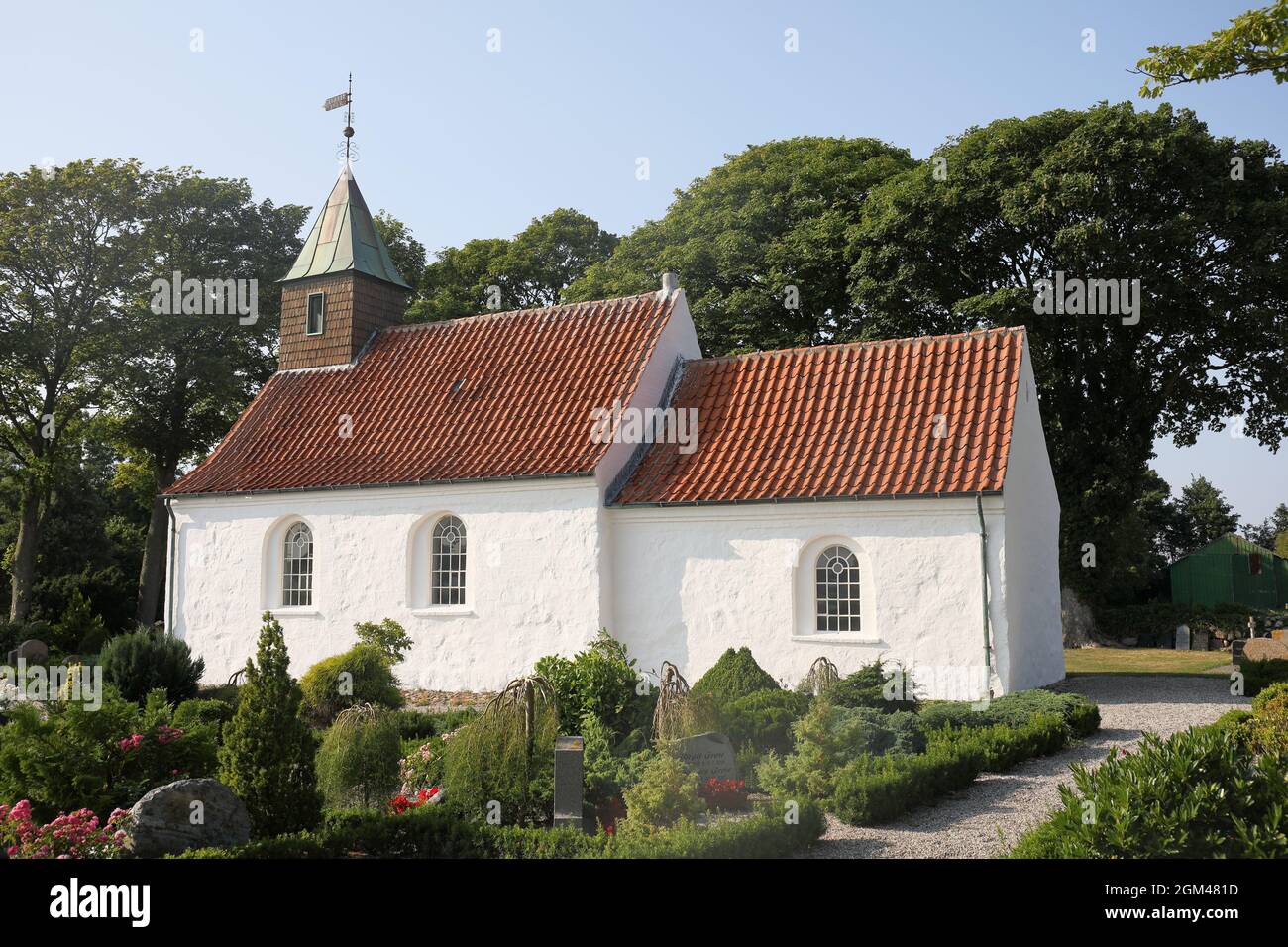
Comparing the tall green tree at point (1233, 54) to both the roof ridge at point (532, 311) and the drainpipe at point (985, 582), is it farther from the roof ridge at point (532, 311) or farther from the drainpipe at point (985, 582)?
the roof ridge at point (532, 311)

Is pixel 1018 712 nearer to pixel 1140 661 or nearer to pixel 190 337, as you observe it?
pixel 1140 661

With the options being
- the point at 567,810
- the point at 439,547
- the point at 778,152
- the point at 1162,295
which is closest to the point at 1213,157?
the point at 1162,295

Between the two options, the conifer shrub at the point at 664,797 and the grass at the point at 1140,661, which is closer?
the conifer shrub at the point at 664,797

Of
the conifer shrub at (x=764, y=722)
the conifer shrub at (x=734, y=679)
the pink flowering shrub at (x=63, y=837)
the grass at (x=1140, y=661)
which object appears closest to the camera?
the pink flowering shrub at (x=63, y=837)

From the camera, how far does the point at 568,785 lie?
9.01 metres

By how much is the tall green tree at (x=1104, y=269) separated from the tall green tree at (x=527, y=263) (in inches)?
505

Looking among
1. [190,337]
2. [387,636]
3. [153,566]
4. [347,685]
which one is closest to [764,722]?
[347,685]

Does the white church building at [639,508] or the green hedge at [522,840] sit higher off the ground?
the white church building at [639,508]

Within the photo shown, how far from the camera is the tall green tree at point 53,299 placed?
27.5m

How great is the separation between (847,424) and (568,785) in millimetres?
9531

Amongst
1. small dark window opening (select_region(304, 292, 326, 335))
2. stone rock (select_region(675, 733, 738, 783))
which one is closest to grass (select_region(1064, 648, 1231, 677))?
stone rock (select_region(675, 733, 738, 783))

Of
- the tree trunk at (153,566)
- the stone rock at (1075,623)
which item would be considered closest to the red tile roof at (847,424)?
the stone rock at (1075,623)

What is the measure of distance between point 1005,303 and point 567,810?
19.3 meters
